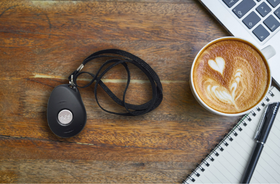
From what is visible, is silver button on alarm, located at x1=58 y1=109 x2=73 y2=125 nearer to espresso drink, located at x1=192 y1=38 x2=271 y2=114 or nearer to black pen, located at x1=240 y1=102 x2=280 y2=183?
espresso drink, located at x1=192 y1=38 x2=271 y2=114

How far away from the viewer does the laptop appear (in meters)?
0.57

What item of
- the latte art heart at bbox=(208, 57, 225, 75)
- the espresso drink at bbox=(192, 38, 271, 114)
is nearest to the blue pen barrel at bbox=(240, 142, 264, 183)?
the espresso drink at bbox=(192, 38, 271, 114)

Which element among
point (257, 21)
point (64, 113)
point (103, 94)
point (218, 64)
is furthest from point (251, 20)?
point (64, 113)

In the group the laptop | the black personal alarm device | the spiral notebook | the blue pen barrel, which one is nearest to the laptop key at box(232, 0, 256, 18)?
the laptop

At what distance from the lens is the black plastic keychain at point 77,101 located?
0.58 meters

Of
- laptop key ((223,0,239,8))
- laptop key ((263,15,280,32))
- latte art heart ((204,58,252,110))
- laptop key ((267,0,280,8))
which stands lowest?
latte art heart ((204,58,252,110))

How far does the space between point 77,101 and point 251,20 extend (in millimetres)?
567

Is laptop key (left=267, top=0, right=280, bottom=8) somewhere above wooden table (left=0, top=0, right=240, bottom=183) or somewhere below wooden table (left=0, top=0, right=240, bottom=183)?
above

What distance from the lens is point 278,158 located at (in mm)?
604

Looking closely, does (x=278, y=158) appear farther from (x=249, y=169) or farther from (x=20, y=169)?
(x=20, y=169)

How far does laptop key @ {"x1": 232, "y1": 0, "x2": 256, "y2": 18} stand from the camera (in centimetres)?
58

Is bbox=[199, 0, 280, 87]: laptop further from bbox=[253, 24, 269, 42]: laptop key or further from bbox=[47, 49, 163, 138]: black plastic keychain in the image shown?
bbox=[47, 49, 163, 138]: black plastic keychain

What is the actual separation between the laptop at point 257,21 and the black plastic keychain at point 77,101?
28cm

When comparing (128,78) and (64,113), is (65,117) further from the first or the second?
(128,78)
